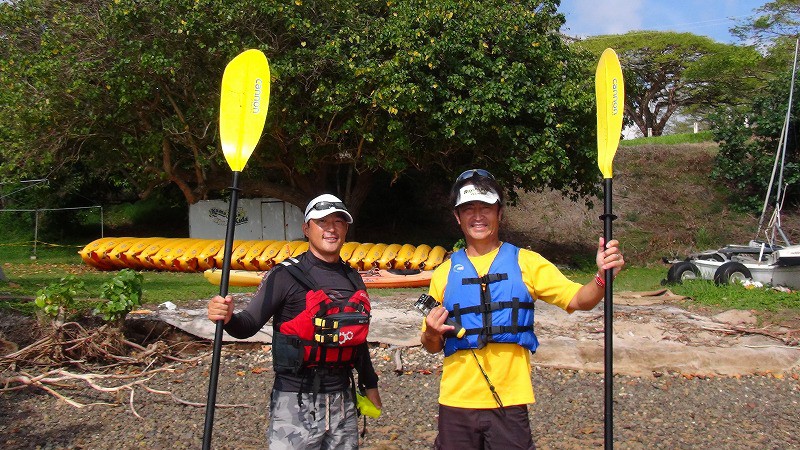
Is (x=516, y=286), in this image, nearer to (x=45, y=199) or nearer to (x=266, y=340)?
(x=266, y=340)

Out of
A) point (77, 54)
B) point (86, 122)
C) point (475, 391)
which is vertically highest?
point (77, 54)

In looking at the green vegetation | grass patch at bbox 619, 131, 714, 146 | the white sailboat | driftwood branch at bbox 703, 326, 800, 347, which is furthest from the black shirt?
grass patch at bbox 619, 131, 714, 146

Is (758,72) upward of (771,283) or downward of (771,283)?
upward

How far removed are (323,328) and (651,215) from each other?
61.9ft

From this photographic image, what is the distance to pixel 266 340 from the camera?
6.26m

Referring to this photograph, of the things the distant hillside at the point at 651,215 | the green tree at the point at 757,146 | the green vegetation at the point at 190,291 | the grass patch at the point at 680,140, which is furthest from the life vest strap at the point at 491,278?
the grass patch at the point at 680,140

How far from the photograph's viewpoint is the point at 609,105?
311 centimetres

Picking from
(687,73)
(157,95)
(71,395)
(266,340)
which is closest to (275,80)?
(157,95)

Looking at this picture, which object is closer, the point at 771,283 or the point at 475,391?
the point at 475,391

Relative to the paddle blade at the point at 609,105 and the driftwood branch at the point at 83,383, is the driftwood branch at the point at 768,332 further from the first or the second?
the driftwood branch at the point at 83,383

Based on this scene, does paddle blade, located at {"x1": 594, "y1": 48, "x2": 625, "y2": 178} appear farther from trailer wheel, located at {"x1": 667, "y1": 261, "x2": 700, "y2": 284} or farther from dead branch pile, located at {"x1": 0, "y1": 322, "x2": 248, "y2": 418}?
trailer wheel, located at {"x1": 667, "y1": 261, "x2": 700, "y2": 284}

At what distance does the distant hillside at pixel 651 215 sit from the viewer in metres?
18.2

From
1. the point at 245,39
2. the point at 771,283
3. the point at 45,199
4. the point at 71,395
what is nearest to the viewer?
the point at 71,395

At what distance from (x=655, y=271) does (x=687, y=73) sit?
13.9m
